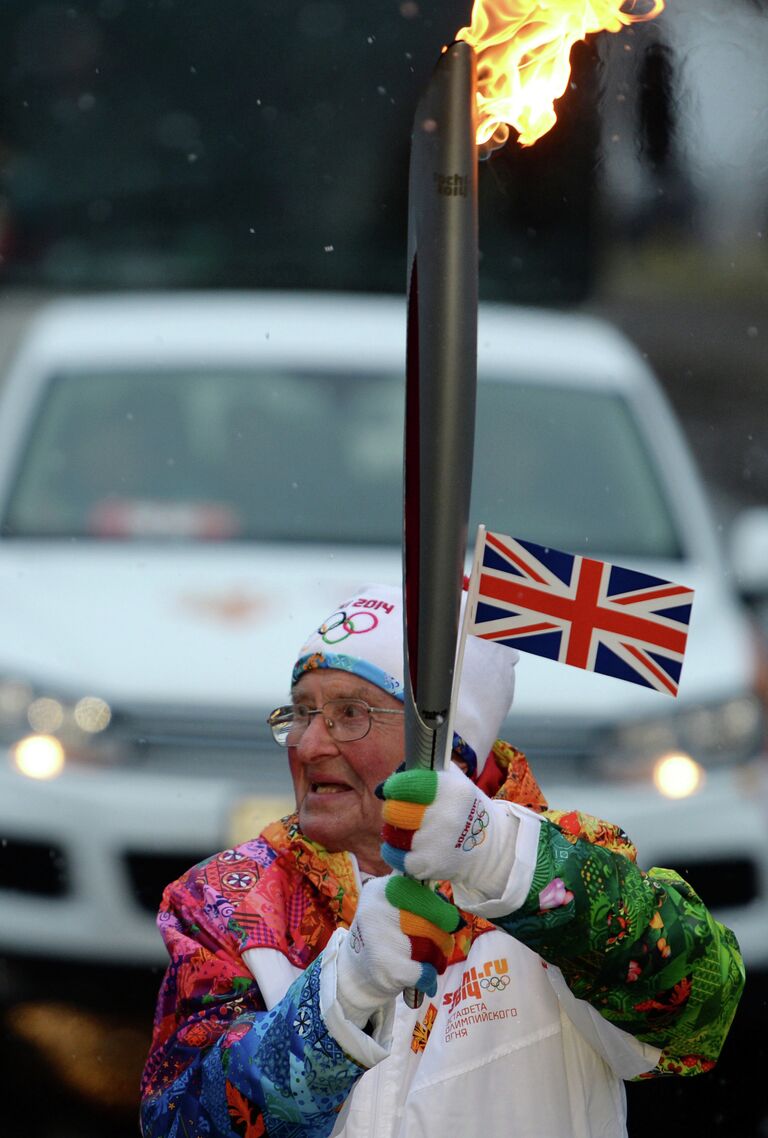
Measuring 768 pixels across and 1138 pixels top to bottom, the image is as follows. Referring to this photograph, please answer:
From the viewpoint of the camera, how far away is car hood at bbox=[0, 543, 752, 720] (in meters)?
3.87

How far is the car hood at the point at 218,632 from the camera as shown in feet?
12.7

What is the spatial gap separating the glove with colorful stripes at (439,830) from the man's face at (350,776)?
311mm

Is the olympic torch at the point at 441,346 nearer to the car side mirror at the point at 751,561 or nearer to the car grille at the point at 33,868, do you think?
the car grille at the point at 33,868

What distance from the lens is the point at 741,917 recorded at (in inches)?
154

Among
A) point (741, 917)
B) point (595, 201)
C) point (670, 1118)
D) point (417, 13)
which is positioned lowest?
point (670, 1118)

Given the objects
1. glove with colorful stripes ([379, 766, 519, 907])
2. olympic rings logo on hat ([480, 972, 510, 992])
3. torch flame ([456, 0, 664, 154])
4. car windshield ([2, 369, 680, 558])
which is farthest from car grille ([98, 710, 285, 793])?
glove with colorful stripes ([379, 766, 519, 907])

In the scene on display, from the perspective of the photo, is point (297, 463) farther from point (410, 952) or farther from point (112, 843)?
point (410, 952)

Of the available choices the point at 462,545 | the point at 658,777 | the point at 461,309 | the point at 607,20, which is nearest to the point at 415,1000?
the point at 462,545

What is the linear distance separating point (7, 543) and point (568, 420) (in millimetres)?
1213

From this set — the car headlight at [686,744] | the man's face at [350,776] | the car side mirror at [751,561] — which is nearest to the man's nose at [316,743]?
the man's face at [350,776]

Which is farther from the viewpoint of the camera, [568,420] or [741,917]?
[568,420]

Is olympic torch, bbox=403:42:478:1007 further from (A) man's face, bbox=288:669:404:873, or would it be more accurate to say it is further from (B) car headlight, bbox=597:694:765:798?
(B) car headlight, bbox=597:694:765:798

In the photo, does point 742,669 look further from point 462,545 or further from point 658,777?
point 462,545

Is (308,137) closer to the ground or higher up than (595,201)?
higher up
